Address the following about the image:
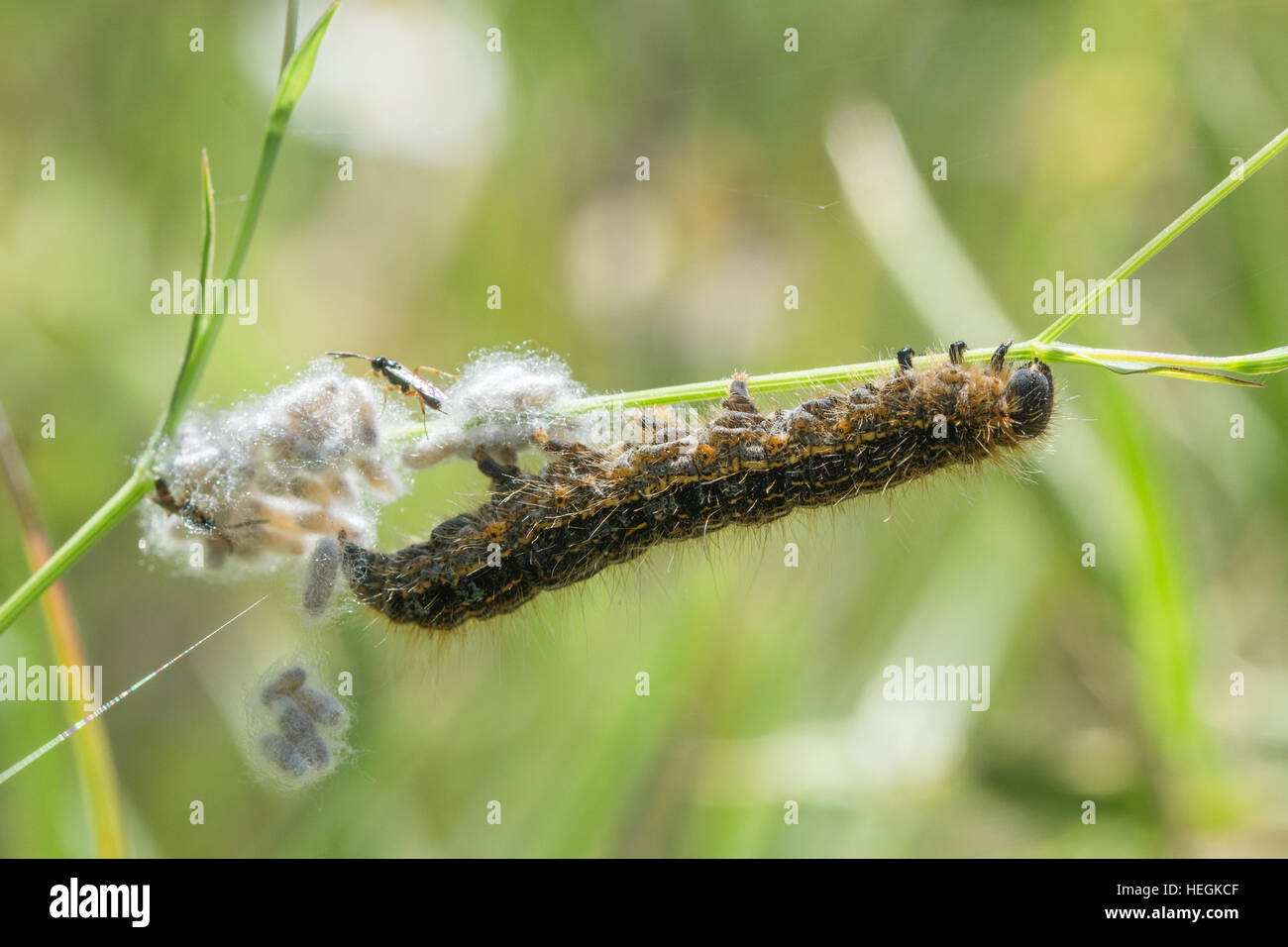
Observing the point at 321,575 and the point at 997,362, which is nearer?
the point at 321,575

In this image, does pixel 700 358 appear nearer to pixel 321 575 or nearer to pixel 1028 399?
pixel 1028 399

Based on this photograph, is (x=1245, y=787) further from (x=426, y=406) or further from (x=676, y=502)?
(x=426, y=406)

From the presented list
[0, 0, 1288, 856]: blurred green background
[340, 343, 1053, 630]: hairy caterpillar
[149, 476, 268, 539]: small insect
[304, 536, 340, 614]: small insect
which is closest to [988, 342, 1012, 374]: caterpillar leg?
[340, 343, 1053, 630]: hairy caterpillar

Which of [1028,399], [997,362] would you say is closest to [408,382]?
[997,362]

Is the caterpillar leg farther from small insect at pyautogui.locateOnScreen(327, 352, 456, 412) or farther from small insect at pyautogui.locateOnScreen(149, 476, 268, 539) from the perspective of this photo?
small insect at pyautogui.locateOnScreen(149, 476, 268, 539)

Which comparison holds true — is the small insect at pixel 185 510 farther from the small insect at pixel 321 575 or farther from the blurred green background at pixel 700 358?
the blurred green background at pixel 700 358

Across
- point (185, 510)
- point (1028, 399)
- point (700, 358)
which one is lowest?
point (185, 510)

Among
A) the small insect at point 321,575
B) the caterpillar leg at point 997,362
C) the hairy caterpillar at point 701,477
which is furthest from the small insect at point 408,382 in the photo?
the caterpillar leg at point 997,362

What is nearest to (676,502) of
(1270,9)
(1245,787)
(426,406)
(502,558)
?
(502,558)
